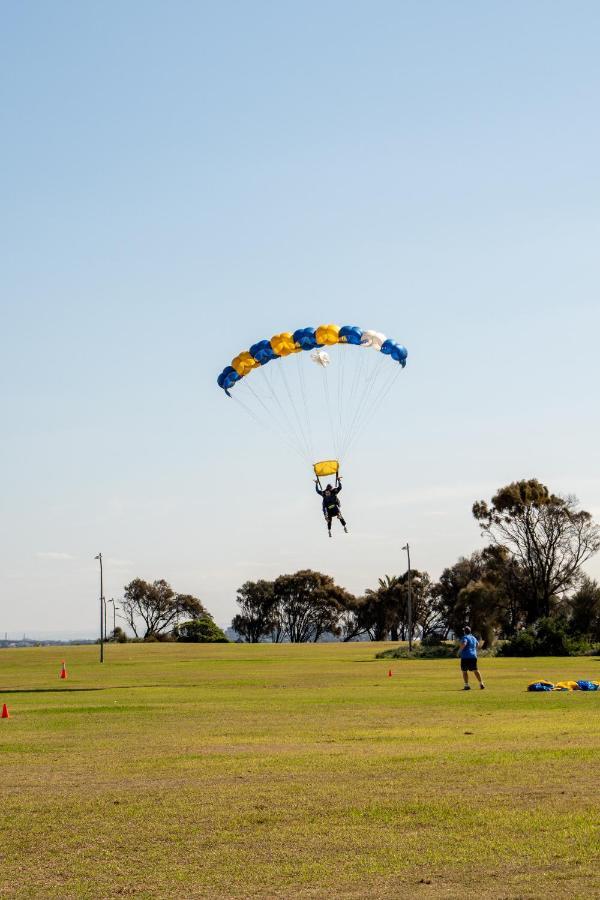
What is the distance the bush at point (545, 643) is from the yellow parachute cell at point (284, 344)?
41.1 meters

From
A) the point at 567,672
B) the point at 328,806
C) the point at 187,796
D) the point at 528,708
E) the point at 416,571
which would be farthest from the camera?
the point at 416,571

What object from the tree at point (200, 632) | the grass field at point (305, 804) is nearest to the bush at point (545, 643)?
the grass field at point (305, 804)

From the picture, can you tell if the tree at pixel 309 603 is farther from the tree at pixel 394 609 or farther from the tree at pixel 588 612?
the tree at pixel 588 612

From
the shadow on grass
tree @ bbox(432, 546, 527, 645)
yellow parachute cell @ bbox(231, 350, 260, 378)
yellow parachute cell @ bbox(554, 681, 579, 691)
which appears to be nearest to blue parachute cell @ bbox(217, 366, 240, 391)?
yellow parachute cell @ bbox(231, 350, 260, 378)

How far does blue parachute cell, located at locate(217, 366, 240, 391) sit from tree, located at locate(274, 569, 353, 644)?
4769 inches

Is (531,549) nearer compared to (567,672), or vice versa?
(567,672)

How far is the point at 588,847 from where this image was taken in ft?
37.0

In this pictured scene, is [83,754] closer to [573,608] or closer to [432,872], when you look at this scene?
[432,872]

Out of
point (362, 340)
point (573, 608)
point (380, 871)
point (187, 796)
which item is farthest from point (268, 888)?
point (573, 608)

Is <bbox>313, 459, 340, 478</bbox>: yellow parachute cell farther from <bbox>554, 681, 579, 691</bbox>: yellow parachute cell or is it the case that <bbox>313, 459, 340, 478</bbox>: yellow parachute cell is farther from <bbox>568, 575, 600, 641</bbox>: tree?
<bbox>568, 575, 600, 641</bbox>: tree

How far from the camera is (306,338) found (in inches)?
1554

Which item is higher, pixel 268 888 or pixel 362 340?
pixel 362 340

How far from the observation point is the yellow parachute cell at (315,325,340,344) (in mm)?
39594

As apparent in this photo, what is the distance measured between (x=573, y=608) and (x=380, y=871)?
85.8 meters
